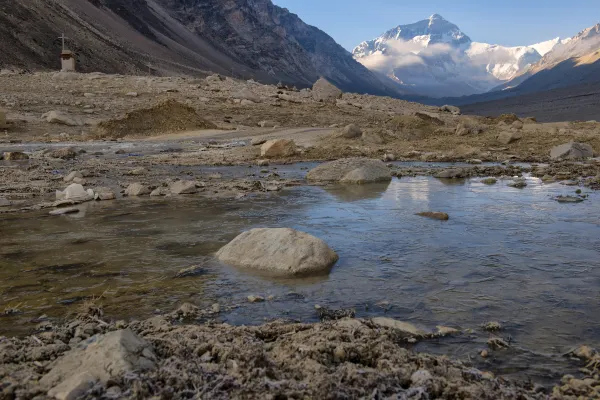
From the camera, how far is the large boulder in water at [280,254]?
4.61m

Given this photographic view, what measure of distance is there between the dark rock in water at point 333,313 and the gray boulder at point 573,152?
1285 cm

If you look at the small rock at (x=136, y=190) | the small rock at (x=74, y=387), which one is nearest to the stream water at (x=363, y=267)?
→ the small rock at (x=136, y=190)

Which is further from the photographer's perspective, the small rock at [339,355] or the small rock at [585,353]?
the small rock at [585,353]

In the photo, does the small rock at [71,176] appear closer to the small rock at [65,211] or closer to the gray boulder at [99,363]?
the small rock at [65,211]

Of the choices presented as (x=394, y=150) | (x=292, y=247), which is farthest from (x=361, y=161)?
(x=292, y=247)

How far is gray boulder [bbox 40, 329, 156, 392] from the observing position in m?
2.28

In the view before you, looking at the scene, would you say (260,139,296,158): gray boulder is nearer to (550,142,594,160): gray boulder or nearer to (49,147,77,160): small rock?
(49,147,77,160): small rock

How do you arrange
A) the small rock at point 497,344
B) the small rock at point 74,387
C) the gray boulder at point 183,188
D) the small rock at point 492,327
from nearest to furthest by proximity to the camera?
the small rock at point 74,387, the small rock at point 497,344, the small rock at point 492,327, the gray boulder at point 183,188

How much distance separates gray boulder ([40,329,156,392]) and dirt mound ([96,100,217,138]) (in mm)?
20445

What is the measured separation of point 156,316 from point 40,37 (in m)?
70.8

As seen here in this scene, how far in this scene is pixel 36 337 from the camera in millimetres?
3031

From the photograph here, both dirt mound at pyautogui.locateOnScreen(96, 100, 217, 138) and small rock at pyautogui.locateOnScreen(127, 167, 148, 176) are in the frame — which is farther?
dirt mound at pyautogui.locateOnScreen(96, 100, 217, 138)

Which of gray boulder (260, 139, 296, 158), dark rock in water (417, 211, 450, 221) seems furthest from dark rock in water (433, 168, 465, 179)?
gray boulder (260, 139, 296, 158)

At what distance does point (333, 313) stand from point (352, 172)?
7323 mm
